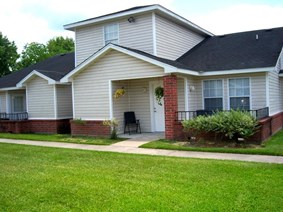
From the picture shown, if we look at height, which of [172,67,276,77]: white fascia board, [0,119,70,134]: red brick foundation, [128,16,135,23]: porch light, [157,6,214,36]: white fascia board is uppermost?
[157,6,214,36]: white fascia board

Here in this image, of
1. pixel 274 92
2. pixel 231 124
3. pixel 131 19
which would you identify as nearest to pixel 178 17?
pixel 131 19

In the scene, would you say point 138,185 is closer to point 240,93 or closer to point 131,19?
point 240,93

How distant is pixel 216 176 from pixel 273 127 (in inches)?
305

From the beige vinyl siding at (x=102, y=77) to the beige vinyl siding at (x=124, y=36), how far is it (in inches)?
67.5

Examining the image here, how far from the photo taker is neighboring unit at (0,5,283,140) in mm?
12703

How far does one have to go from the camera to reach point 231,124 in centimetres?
1034

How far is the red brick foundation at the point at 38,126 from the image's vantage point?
1658 cm

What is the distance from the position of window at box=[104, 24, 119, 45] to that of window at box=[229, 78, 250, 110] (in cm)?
588

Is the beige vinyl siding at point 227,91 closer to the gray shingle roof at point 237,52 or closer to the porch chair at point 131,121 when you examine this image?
the gray shingle roof at point 237,52

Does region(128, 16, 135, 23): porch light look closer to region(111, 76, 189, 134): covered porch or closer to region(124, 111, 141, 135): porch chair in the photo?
region(111, 76, 189, 134): covered porch

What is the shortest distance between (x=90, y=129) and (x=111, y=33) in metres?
4.92

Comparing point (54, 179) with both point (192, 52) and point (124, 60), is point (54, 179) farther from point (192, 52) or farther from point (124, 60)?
point (192, 52)

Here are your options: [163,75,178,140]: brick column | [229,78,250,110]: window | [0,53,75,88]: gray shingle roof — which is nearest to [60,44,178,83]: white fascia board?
[163,75,178,140]: brick column

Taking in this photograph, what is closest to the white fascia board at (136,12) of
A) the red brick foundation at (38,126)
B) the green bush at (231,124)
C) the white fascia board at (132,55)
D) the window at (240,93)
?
the white fascia board at (132,55)
